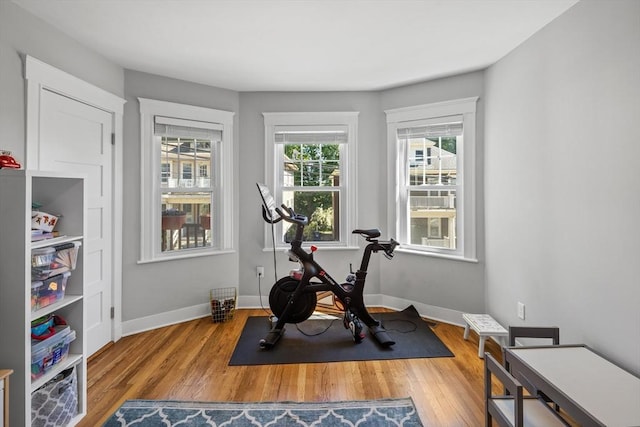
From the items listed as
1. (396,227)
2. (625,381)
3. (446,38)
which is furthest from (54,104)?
(625,381)

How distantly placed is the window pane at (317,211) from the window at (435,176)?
68 centimetres

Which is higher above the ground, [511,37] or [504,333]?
[511,37]

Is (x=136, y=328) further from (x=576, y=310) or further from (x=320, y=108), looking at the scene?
(x=576, y=310)

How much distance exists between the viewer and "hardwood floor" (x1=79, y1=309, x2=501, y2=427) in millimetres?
2092

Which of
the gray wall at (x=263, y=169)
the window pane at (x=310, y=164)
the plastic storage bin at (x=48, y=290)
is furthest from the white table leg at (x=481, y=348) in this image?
the plastic storage bin at (x=48, y=290)

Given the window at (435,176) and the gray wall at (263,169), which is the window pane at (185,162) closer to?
the gray wall at (263,169)

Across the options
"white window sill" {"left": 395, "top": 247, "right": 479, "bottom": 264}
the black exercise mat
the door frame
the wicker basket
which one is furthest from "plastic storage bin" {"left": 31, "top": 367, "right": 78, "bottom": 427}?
"white window sill" {"left": 395, "top": 247, "right": 479, "bottom": 264}

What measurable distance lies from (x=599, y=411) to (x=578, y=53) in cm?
202

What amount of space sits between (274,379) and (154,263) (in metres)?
1.79

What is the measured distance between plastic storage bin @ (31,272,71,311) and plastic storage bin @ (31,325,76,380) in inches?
7.3

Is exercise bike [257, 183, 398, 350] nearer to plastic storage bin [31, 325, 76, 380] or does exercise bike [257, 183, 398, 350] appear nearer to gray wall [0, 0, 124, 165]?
plastic storage bin [31, 325, 76, 380]

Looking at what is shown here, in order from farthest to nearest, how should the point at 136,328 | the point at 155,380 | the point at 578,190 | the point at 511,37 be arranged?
the point at 136,328 → the point at 511,37 → the point at 155,380 → the point at 578,190

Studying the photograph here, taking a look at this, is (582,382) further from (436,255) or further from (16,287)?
(16,287)

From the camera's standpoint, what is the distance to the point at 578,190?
2035 millimetres
